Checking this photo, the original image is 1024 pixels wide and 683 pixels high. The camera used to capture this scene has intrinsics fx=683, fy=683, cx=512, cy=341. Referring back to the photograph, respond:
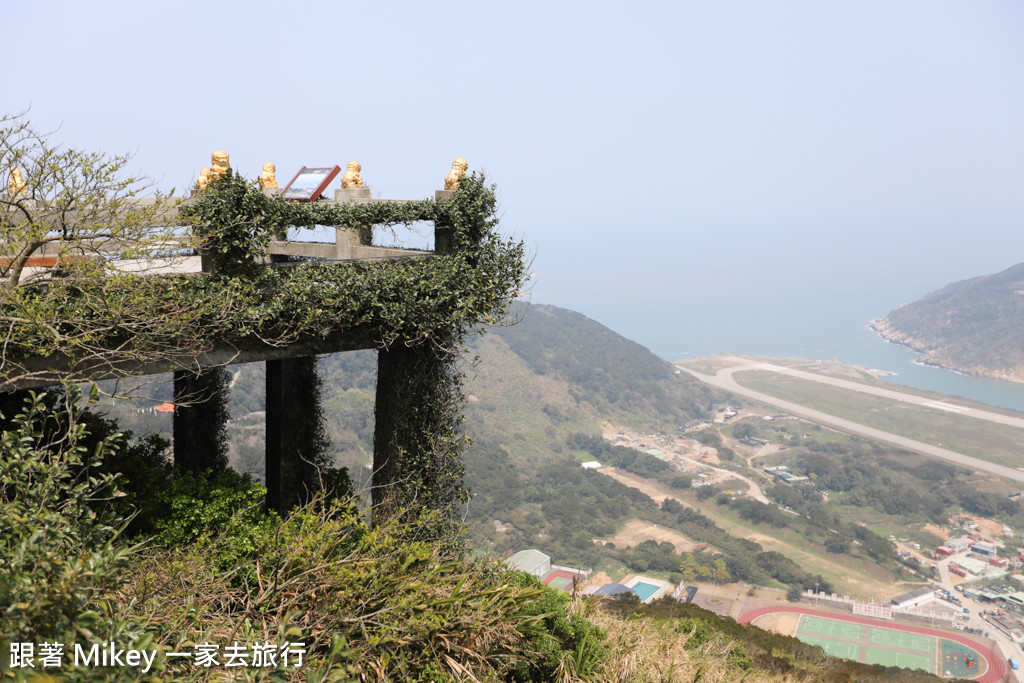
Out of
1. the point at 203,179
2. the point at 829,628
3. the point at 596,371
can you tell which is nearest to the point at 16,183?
the point at 203,179

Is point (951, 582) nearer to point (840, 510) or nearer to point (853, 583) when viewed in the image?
point (853, 583)

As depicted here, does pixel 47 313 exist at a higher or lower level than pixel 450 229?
lower

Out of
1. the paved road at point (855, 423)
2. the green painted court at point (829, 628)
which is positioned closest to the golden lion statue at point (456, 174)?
the green painted court at point (829, 628)

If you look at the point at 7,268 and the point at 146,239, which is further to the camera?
the point at 146,239

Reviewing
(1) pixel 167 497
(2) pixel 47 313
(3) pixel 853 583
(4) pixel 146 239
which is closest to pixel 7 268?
(2) pixel 47 313

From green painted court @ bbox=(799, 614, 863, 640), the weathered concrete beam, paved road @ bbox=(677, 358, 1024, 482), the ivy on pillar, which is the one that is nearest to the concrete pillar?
the ivy on pillar

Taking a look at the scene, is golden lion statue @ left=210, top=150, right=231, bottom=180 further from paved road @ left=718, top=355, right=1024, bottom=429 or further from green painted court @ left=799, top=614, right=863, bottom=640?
paved road @ left=718, top=355, right=1024, bottom=429

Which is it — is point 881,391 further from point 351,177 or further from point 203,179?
point 203,179

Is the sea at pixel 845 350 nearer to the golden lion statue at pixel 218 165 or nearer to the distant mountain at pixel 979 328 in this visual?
the distant mountain at pixel 979 328

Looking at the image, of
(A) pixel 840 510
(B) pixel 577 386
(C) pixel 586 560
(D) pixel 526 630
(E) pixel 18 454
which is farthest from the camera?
(B) pixel 577 386
